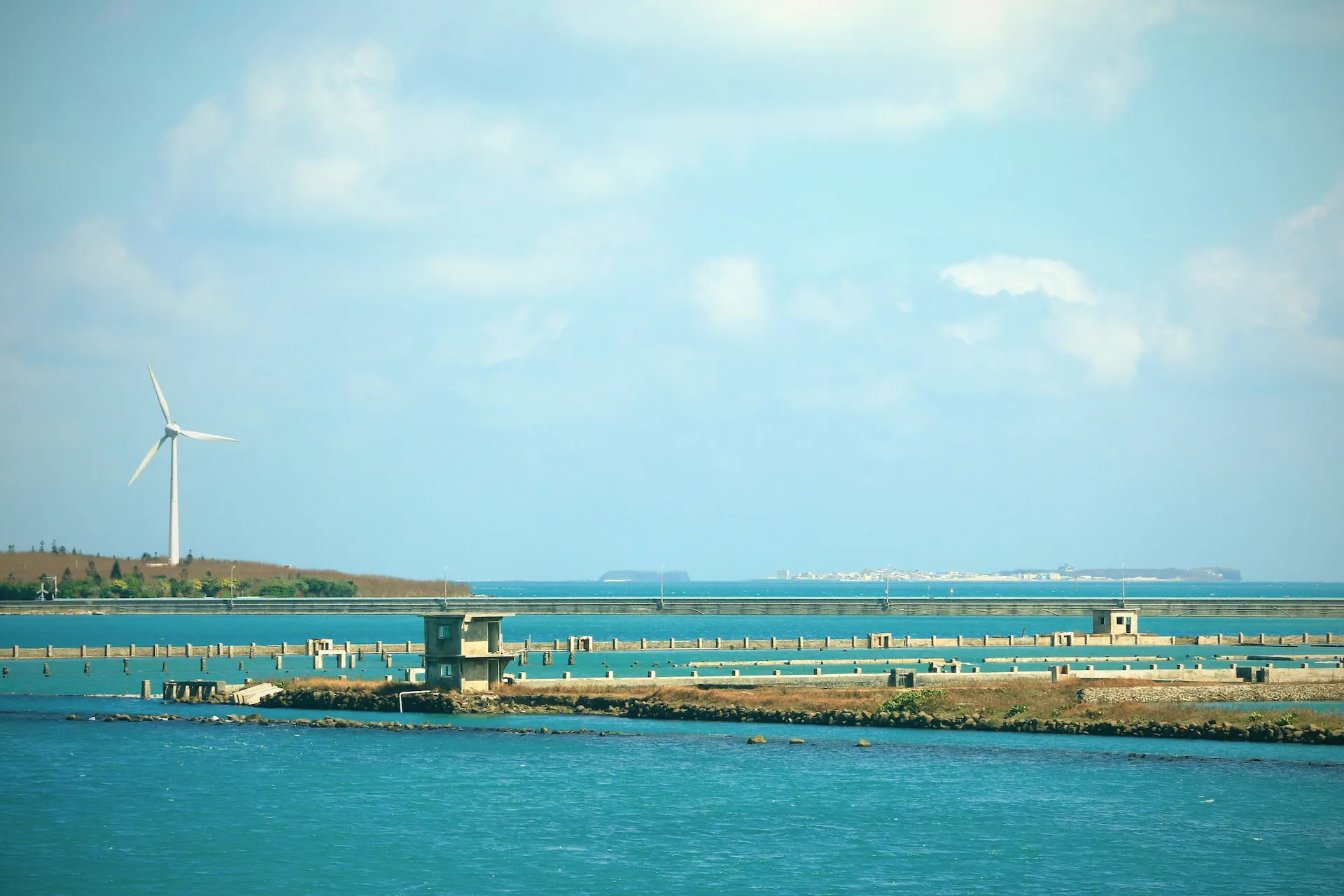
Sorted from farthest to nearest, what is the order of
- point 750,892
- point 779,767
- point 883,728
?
point 883,728 < point 779,767 < point 750,892

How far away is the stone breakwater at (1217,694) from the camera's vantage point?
79.9 meters

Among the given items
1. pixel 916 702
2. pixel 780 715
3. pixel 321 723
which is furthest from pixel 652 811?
pixel 321 723

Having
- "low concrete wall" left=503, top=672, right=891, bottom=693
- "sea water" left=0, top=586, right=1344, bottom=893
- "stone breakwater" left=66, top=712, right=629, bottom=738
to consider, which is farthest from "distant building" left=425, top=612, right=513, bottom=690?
"stone breakwater" left=66, top=712, right=629, bottom=738

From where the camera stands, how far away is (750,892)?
44531mm

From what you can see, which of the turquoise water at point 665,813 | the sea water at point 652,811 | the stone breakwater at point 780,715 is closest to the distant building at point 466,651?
the stone breakwater at point 780,715

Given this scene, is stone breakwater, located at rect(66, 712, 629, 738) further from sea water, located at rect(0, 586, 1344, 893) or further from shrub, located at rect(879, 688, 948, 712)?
shrub, located at rect(879, 688, 948, 712)

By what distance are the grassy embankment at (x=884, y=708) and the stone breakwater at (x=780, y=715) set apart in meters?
0.05

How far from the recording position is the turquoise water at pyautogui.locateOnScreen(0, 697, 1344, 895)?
4659cm

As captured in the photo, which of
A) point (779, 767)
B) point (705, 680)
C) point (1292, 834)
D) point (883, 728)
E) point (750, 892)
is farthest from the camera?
point (705, 680)

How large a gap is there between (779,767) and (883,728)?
13.0 meters

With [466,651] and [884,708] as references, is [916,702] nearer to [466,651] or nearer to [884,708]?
[884,708]

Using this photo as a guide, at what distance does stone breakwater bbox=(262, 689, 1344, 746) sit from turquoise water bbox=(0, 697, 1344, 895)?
170 centimetres

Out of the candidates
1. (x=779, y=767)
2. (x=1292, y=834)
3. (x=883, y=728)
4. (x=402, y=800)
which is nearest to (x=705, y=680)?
(x=883, y=728)

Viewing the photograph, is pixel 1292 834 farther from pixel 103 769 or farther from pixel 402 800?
pixel 103 769
